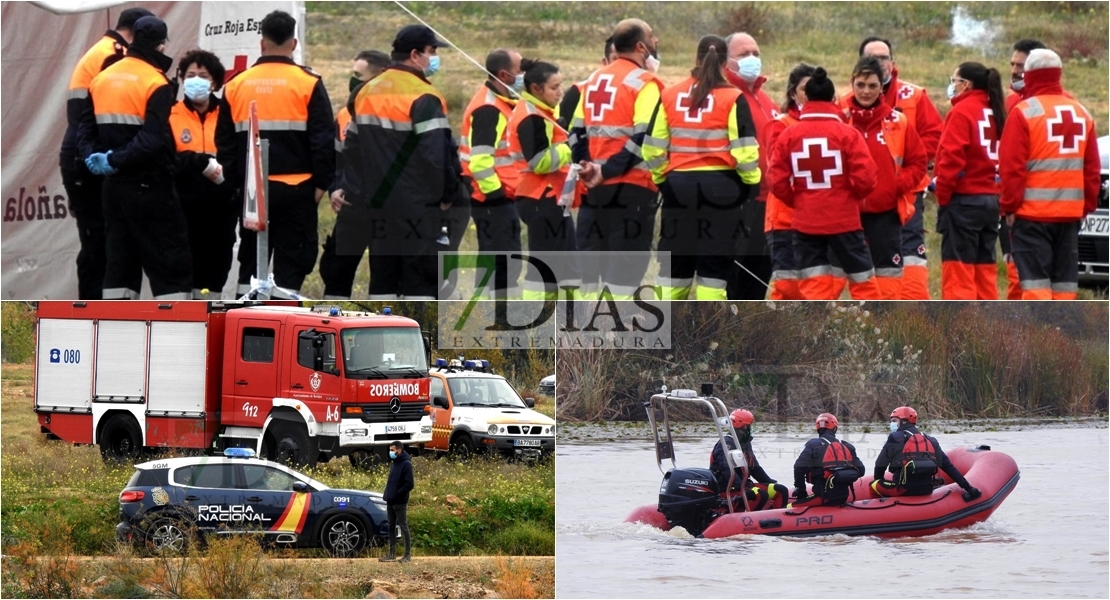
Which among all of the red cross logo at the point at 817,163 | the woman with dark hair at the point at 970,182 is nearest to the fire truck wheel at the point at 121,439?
the red cross logo at the point at 817,163

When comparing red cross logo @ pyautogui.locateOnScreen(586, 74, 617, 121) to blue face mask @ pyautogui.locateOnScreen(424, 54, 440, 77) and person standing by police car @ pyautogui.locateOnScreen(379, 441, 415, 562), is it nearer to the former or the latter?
blue face mask @ pyautogui.locateOnScreen(424, 54, 440, 77)

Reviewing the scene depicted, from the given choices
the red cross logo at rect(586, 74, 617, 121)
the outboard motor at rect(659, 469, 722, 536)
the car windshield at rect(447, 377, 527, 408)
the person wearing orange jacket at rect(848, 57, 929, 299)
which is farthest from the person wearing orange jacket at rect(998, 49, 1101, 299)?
the car windshield at rect(447, 377, 527, 408)

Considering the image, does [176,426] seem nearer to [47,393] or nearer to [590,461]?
[47,393]

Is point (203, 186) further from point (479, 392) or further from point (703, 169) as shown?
point (703, 169)

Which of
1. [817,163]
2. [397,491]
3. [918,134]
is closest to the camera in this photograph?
[397,491]

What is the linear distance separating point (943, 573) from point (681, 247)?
124 inches

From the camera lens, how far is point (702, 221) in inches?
459

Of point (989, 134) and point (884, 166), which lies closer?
point (884, 166)

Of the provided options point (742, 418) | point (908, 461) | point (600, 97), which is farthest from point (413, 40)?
point (908, 461)

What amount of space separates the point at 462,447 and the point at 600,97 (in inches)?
123

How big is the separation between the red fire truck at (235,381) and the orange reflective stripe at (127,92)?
5.80 feet

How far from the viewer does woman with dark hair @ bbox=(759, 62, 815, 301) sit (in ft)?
36.7

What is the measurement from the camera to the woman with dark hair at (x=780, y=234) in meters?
11.2

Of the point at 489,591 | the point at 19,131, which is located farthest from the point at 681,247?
the point at 19,131
